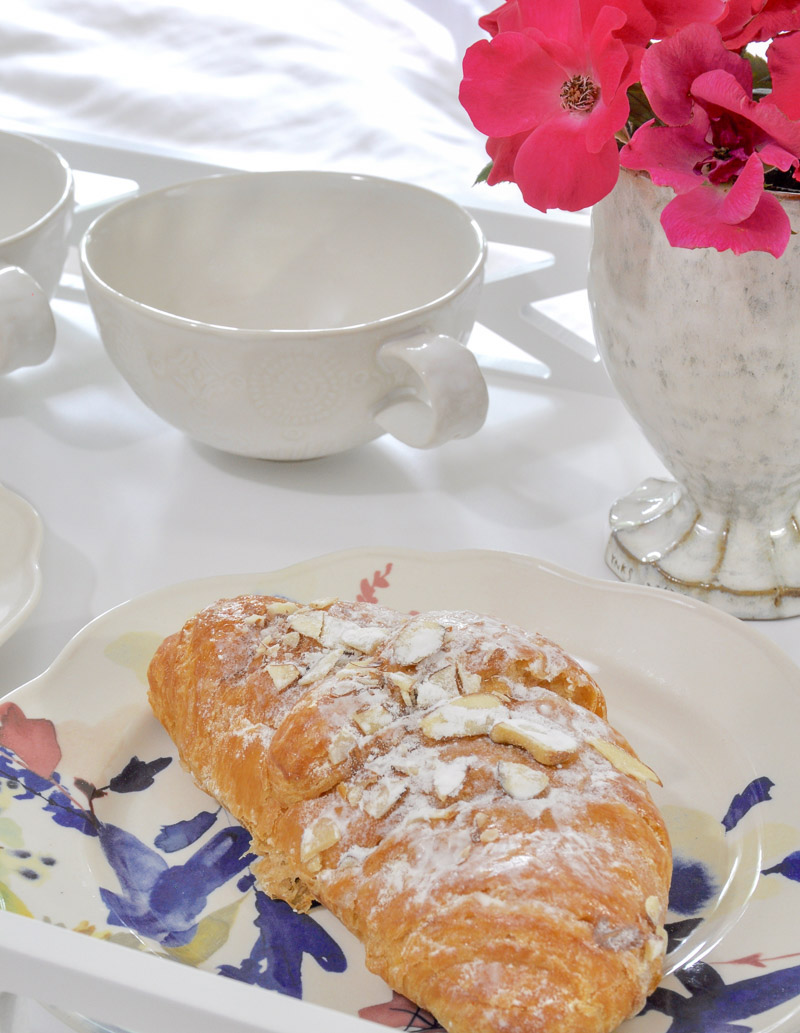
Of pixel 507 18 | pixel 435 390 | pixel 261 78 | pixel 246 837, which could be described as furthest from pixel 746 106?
pixel 261 78

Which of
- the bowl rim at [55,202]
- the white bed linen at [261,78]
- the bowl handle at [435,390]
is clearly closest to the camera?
the bowl handle at [435,390]

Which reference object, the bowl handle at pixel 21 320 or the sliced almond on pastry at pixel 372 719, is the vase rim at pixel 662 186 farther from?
the bowl handle at pixel 21 320

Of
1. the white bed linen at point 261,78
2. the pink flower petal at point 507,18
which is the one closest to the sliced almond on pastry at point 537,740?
the pink flower petal at point 507,18

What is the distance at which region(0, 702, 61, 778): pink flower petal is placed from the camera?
1.53 ft

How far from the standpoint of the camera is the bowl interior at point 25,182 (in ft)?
2.85

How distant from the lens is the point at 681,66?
0.44m

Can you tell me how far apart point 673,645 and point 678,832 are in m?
0.11

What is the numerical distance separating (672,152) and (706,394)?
131mm

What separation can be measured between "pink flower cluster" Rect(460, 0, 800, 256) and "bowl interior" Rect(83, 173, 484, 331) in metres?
0.30

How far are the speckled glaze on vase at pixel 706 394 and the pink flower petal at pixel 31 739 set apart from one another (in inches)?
13.1

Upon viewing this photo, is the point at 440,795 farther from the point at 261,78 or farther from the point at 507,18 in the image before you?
the point at 261,78

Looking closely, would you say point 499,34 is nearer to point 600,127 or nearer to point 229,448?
point 600,127

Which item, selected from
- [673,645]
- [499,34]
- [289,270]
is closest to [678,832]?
[673,645]

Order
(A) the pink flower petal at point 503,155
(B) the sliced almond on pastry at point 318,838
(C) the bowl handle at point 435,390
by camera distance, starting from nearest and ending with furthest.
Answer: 1. (B) the sliced almond on pastry at point 318,838
2. (A) the pink flower petal at point 503,155
3. (C) the bowl handle at point 435,390
